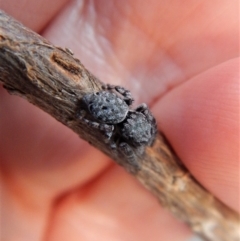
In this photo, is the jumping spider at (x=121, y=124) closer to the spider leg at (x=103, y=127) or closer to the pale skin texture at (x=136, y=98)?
the spider leg at (x=103, y=127)

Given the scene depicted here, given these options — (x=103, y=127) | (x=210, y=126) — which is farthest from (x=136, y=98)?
(x=103, y=127)

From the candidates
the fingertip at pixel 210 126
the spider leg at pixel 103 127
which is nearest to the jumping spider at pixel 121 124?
the spider leg at pixel 103 127

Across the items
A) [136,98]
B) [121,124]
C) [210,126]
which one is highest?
[121,124]

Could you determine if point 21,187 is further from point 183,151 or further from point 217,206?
point 217,206

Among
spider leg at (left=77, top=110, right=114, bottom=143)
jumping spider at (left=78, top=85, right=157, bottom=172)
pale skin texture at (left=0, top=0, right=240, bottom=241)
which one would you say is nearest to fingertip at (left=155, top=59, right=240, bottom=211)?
pale skin texture at (left=0, top=0, right=240, bottom=241)

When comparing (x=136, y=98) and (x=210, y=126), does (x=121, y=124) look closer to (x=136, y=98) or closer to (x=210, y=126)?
(x=210, y=126)

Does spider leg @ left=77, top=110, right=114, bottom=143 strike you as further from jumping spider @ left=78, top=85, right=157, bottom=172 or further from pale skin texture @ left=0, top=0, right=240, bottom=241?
pale skin texture @ left=0, top=0, right=240, bottom=241
